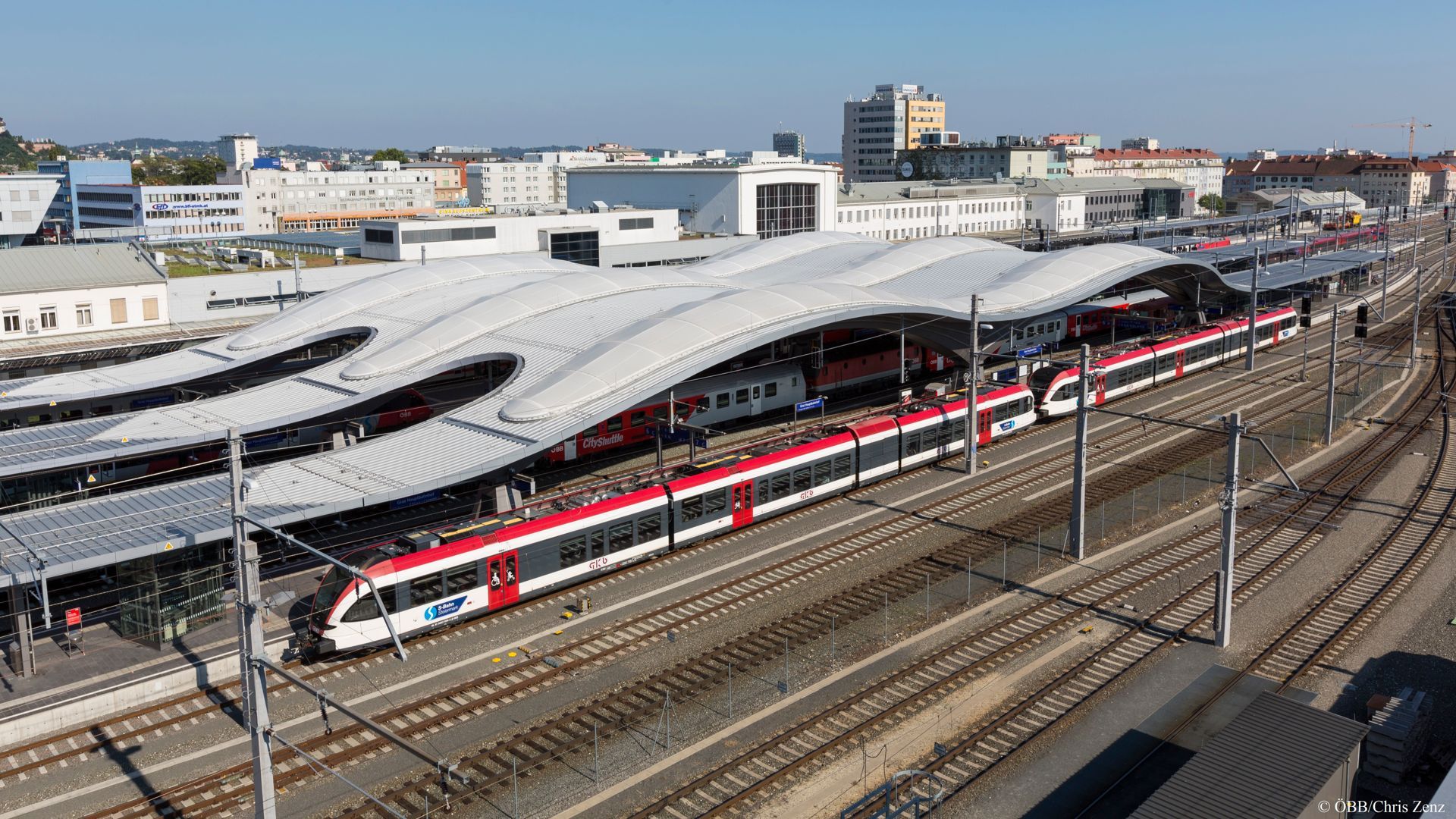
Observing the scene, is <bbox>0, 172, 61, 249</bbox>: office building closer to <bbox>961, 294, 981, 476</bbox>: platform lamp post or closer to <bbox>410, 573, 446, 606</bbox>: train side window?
<bbox>961, 294, 981, 476</bbox>: platform lamp post

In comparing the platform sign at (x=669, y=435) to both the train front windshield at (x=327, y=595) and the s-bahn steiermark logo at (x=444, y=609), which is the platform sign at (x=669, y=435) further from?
the train front windshield at (x=327, y=595)

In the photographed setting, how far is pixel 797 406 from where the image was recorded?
146 feet

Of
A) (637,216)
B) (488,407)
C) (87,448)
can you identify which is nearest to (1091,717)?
(488,407)

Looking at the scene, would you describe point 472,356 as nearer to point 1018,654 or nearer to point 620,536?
point 620,536

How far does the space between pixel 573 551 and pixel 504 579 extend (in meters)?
2.14

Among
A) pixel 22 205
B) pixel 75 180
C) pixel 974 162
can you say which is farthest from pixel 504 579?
pixel 974 162

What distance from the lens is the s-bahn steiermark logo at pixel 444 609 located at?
25516mm

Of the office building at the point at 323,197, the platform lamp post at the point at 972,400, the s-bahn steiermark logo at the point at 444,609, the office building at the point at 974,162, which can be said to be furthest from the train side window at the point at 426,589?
the office building at the point at 974,162

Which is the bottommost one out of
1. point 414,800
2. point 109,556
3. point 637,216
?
point 414,800

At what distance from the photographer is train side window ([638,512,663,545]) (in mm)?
30266

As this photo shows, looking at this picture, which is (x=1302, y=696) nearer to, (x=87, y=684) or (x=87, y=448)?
(x=87, y=684)

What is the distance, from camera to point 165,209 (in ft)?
388

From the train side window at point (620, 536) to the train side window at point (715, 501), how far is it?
2.92 meters

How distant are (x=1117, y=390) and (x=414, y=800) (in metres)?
40.1
